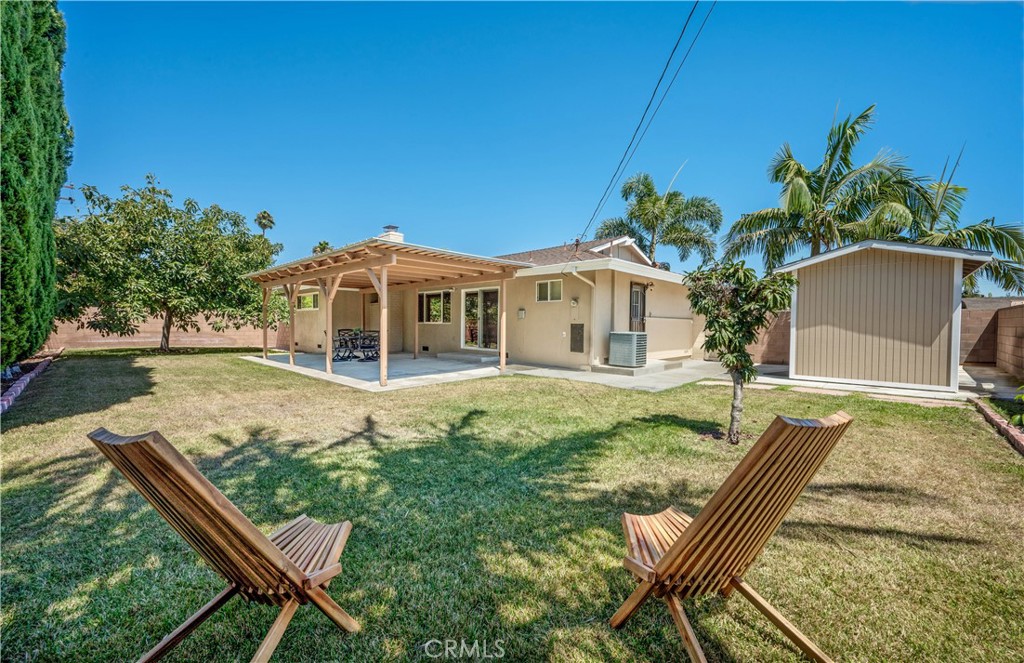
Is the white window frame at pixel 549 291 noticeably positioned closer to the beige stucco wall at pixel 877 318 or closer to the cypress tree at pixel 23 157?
the beige stucco wall at pixel 877 318

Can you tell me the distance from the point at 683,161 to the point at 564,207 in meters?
5.92

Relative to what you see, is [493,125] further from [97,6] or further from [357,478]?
[357,478]

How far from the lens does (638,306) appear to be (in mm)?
12438

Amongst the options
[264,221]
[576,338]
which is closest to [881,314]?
[576,338]

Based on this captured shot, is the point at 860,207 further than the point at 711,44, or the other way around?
the point at 860,207

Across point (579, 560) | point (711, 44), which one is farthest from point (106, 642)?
point (711, 44)

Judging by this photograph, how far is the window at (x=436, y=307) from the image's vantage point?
14250 millimetres

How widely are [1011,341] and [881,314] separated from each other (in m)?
4.54

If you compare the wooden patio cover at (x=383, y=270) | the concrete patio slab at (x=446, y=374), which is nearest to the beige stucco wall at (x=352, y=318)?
the wooden patio cover at (x=383, y=270)

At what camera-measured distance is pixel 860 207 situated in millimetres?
14836

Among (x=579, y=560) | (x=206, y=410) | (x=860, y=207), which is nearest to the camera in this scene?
(x=579, y=560)

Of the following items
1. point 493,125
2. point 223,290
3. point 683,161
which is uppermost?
point 493,125

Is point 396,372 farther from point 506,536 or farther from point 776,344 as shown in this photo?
point 776,344

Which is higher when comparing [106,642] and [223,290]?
[223,290]
